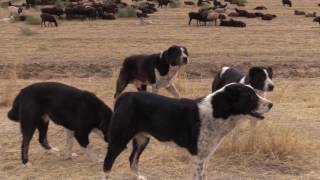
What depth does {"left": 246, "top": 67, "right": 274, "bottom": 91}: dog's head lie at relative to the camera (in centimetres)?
1180

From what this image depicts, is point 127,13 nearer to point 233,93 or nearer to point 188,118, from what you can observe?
point 188,118

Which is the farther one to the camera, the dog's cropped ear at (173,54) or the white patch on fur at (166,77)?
the white patch on fur at (166,77)

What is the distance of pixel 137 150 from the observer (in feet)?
31.7

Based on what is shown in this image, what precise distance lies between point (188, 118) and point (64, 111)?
2.55 m

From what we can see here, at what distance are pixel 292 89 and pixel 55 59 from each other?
9315 millimetres

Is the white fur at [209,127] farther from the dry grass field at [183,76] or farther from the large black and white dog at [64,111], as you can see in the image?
the large black and white dog at [64,111]

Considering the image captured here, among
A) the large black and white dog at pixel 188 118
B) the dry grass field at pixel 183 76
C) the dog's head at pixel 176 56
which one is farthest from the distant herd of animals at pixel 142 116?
the dog's head at pixel 176 56

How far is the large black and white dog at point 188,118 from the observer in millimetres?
8367

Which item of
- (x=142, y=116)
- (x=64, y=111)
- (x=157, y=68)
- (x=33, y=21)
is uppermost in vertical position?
(x=142, y=116)

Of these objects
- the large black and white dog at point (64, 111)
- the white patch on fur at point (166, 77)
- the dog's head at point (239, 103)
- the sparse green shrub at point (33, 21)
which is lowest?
the sparse green shrub at point (33, 21)

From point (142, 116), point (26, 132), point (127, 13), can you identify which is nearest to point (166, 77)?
point (26, 132)

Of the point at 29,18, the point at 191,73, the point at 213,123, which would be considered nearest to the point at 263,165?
the point at 213,123

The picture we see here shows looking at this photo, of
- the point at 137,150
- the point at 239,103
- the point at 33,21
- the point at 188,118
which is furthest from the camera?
the point at 33,21

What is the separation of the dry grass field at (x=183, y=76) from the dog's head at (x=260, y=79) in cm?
69
